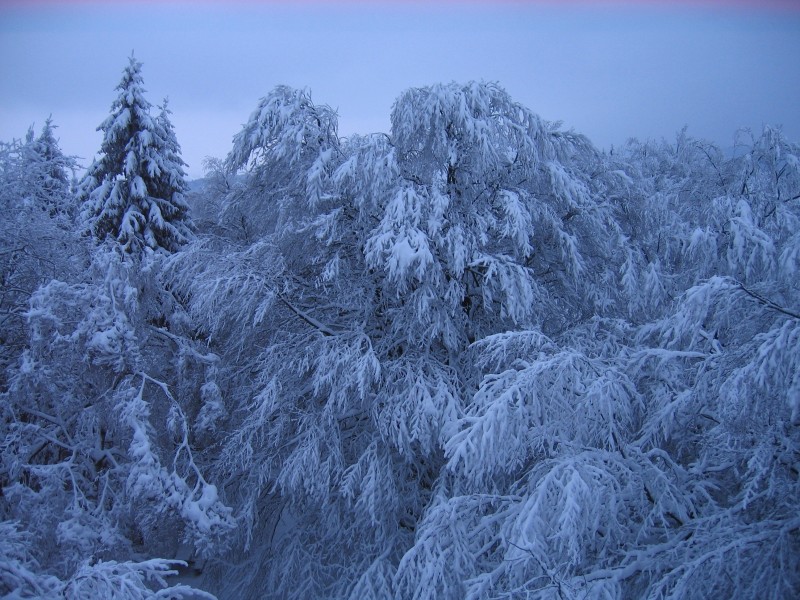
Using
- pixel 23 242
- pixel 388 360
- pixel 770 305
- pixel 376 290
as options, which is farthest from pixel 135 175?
pixel 770 305

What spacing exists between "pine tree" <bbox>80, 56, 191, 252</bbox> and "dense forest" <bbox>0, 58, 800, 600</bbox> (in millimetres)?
4763

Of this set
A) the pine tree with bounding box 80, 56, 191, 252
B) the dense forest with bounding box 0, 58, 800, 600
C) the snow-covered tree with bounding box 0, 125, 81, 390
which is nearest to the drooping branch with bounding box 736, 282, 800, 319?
the dense forest with bounding box 0, 58, 800, 600

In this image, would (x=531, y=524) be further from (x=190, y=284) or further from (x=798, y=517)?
(x=190, y=284)

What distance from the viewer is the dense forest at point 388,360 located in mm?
3805

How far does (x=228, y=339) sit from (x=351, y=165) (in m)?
3.19

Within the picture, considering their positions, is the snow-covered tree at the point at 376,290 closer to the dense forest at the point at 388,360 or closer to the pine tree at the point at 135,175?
the dense forest at the point at 388,360

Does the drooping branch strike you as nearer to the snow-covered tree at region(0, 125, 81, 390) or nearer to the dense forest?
the dense forest

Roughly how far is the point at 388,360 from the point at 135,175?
32.7 ft

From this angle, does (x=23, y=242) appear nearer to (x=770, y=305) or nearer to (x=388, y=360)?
(x=388, y=360)

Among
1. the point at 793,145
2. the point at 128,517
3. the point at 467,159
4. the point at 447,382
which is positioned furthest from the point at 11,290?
the point at 793,145

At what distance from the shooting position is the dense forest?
12.5ft

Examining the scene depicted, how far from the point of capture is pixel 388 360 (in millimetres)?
6656

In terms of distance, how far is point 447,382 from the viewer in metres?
6.20

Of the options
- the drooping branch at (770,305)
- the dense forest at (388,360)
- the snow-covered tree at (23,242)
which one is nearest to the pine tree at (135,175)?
the dense forest at (388,360)
